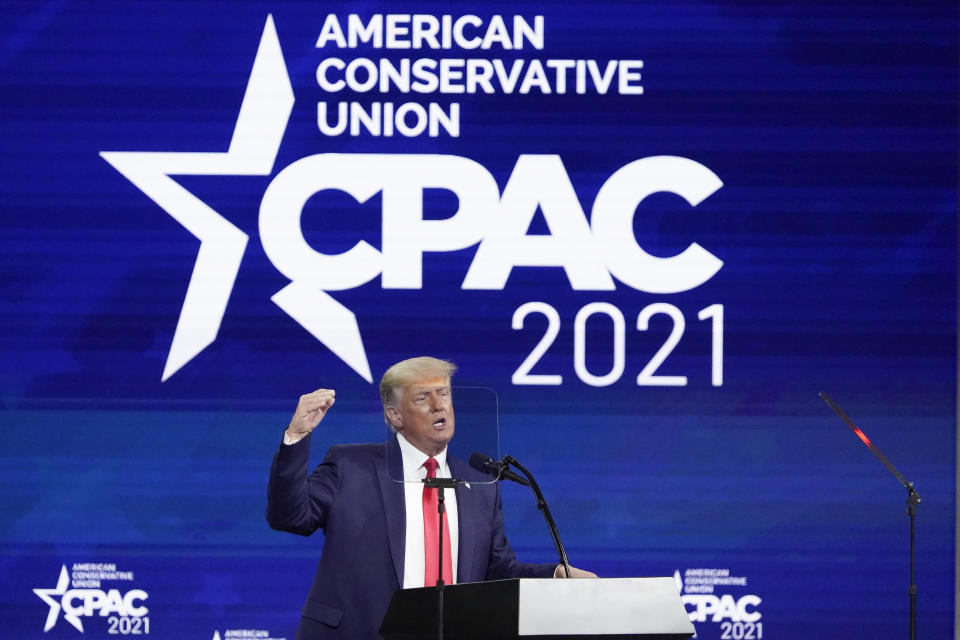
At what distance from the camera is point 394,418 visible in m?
3.75

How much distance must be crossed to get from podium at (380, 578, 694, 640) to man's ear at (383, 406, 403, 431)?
0.67 meters

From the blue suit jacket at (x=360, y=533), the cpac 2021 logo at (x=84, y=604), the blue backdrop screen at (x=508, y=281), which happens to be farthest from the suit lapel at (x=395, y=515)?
the cpac 2021 logo at (x=84, y=604)

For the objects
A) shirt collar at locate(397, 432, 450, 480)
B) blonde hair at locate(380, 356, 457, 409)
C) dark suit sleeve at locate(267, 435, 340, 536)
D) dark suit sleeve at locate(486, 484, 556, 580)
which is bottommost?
dark suit sleeve at locate(486, 484, 556, 580)

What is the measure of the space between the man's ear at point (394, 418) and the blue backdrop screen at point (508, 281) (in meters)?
1.56

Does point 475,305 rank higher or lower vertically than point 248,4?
lower

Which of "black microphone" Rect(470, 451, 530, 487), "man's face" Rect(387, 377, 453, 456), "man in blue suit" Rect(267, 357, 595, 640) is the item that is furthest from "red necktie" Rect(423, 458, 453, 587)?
"black microphone" Rect(470, 451, 530, 487)

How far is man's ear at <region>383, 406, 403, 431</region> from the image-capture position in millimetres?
3738

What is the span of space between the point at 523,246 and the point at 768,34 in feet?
4.60

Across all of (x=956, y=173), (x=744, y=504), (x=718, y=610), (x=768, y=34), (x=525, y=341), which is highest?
(x=768, y=34)

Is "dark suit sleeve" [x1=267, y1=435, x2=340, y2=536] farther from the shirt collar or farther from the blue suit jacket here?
the shirt collar

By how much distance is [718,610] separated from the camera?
17.5ft

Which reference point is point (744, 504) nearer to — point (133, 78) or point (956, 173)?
point (956, 173)

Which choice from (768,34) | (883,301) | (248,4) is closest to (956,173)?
(883,301)

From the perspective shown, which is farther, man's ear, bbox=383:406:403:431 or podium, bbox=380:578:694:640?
man's ear, bbox=383:406:403:431
